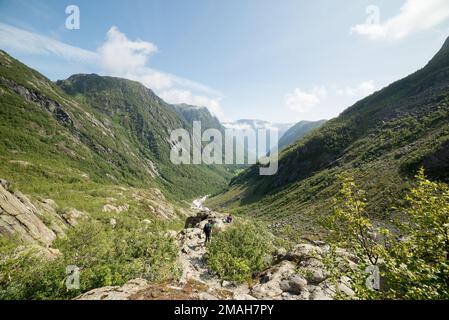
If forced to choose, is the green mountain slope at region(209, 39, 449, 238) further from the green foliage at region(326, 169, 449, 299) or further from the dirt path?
the green foliage at region(326, 169, 449, 299)

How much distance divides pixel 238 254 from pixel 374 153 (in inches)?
3122

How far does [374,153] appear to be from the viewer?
78.9 metres

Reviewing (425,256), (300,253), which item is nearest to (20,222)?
(300,253)

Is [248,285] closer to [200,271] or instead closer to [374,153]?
[200,271]

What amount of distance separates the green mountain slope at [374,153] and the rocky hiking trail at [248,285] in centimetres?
2433

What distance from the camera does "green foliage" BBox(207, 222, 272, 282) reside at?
1366 centimetres

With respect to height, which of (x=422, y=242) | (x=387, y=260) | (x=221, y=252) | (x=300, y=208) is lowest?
(x=300, y=208)

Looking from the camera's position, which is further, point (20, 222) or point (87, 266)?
point (20, 222)

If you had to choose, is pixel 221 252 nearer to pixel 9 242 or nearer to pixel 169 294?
pixel 169 294

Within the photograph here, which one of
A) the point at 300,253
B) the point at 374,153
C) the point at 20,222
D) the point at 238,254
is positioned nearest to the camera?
the point at 300,253

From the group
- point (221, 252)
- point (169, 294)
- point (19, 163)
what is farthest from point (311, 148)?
point (19, 163)

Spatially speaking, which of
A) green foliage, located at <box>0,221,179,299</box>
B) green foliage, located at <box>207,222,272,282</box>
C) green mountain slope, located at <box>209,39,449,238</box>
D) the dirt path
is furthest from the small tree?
green mountain slope, located at <box>209,39,449,238</box>

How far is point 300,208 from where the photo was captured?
73625mm
